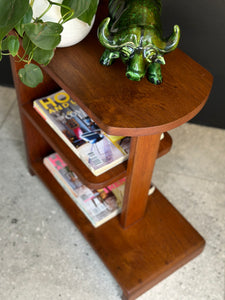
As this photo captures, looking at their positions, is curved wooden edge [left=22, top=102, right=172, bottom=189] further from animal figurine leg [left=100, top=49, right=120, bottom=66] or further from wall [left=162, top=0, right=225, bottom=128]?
wall [left=162, top=0, right=225, bottom=128]

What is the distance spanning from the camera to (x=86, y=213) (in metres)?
1.54

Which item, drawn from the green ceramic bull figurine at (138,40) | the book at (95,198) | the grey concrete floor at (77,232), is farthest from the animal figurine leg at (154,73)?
the grey concrete floor at (77,232)

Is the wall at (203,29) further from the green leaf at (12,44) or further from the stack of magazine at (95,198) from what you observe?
the green leaf at (12,44)

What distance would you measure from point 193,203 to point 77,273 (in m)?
0.59

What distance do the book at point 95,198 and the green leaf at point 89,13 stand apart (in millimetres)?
691

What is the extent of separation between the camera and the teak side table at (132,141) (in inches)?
40.9

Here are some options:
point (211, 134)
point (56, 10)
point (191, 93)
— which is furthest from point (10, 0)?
point (211, 134)

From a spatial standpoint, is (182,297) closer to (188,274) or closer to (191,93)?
(188,274)

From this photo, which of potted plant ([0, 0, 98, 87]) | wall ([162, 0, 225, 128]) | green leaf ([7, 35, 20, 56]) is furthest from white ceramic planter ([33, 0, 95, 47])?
wall ([162, 0, 225, 128])

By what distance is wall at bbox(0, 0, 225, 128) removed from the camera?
158 cm

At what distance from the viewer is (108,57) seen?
110 cm

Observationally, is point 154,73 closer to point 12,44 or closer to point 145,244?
point 12,44

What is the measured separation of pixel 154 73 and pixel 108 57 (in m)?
0.14

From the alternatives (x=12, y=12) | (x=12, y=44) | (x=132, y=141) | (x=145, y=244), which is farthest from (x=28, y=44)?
(x=145, y=244)
